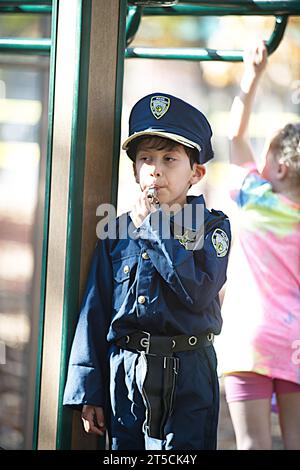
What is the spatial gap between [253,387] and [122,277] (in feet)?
2.46

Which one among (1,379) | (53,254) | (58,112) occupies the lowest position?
(1,379)

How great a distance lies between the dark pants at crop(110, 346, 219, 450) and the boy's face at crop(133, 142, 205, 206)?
0.44 metres

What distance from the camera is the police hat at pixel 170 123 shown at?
2.47m

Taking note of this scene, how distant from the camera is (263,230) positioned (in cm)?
312

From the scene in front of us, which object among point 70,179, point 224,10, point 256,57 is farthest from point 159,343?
point 224,10

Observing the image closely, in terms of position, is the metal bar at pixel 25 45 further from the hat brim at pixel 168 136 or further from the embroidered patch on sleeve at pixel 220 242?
the embroidered patch on sleeve at pixel 220 242

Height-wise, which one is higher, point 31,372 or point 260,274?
point 260,274

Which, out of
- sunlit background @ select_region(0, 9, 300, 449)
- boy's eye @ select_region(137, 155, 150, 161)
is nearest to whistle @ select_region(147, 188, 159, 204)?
boy's eye @ select_region(137, 155, 150, 161)

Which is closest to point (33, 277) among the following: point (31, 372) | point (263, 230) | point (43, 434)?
point (31, 372)

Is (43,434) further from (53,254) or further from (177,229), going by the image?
(177,229)

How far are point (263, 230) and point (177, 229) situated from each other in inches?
29.1

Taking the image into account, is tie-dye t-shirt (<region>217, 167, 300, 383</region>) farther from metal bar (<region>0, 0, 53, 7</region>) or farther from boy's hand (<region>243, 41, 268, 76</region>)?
metal bar (<region>0, 0, 53, 7</region>)

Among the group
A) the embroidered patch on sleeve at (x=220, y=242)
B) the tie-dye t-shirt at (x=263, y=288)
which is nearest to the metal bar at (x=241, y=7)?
the tie-dye t-shirt at (x=263, y=288)

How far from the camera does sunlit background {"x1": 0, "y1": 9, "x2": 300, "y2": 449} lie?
506cm
